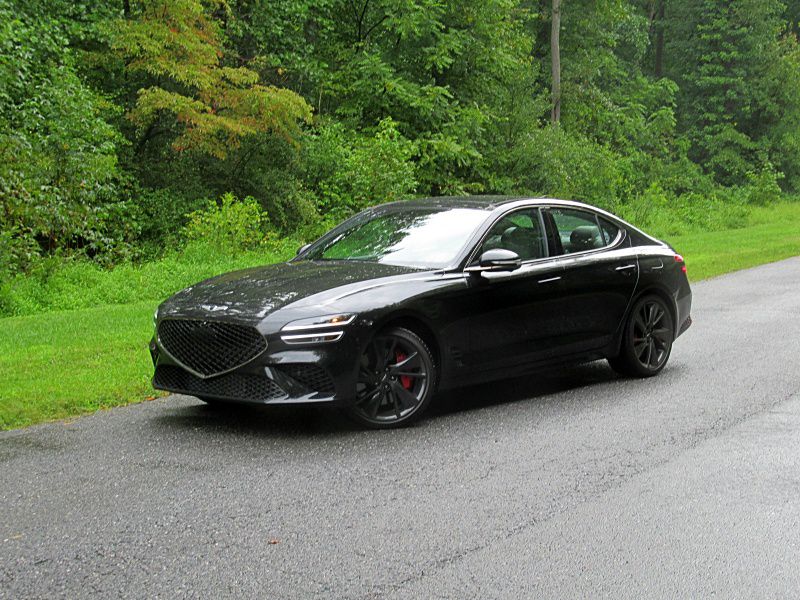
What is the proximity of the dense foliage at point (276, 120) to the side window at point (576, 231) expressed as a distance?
885 cm

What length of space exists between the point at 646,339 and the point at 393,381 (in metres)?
2.99

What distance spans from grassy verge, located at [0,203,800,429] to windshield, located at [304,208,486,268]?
1.92 m

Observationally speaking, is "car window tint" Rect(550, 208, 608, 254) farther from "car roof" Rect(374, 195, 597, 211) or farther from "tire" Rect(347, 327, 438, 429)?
"tire" Rect(347, 327, 438, 429)

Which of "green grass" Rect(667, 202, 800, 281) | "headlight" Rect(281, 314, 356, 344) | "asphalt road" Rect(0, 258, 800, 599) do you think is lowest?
"green grass" Rect(667, 202, 800, 281)

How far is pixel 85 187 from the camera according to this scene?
60.6 ft

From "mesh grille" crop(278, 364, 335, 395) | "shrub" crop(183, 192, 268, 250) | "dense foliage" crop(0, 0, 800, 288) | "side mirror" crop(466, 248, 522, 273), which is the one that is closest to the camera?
"mesh grille" crop(278, 364, 335, 395)

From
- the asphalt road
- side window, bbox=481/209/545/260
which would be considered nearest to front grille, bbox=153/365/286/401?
the asphalt road

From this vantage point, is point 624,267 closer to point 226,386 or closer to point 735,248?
point 226,386

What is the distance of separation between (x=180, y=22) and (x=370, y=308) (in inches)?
618

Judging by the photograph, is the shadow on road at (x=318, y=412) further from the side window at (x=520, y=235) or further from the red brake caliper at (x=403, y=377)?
the side window at (x=520, y=235)

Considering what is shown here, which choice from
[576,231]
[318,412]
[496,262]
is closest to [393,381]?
[318,412]

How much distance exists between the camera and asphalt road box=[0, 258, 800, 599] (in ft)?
14.5

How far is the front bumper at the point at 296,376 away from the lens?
6.71 m

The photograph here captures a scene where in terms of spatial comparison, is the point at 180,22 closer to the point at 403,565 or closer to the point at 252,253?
the point at 252,253
